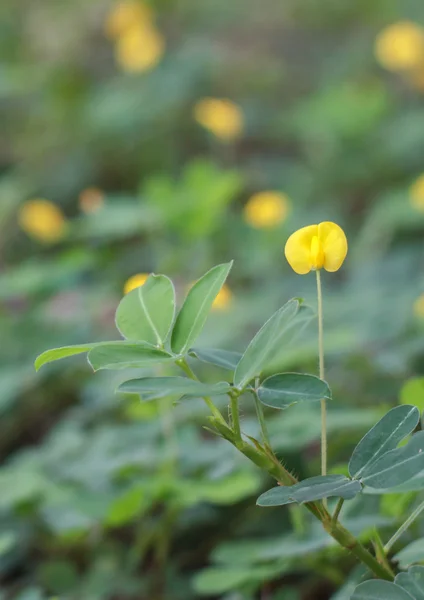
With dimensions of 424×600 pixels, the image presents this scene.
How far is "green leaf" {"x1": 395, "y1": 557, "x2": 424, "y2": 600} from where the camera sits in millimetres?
550

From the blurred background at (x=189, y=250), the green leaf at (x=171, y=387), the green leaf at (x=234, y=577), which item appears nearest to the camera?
the green leaf at (x=171, y=387)

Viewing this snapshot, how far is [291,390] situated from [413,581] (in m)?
0.17

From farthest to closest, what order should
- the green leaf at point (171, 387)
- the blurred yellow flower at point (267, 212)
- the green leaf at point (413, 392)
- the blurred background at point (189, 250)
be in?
the blurred yellow flower at point (267, 212)
the blurred background at point (189, 250)
the green leaf at point (413, 392)
the green leaf at point (171, 387)

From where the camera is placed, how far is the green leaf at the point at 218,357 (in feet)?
1.96

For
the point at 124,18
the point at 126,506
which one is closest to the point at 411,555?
the point at 126,506

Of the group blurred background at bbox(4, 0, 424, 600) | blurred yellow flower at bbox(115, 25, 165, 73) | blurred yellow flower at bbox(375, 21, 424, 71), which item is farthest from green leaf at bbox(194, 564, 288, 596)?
blurred yellow flower at bbox(115, 25, 165, 73)

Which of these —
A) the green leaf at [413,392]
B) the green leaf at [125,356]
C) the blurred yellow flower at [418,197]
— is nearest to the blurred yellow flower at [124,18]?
the blurred yellow flower at [418,197]

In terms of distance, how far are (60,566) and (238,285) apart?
1089mm

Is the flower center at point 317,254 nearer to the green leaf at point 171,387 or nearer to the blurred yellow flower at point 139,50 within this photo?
the green leaf at point 171,387

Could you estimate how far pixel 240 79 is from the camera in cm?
343

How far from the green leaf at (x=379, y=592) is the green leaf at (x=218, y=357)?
0.61 feet

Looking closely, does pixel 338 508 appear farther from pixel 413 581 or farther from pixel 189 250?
pixel 189 250

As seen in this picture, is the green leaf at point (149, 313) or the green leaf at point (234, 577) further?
the green leaf at point (234, 577)

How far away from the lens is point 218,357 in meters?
0.61
